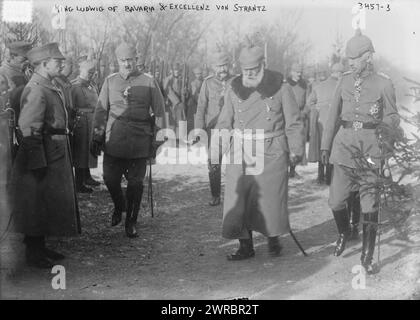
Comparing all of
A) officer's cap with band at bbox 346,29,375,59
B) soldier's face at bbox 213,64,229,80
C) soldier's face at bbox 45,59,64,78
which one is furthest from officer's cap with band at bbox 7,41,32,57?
officer's cap with band at bbox 346,29,375,59

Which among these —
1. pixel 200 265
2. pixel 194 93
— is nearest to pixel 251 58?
pixel 200 265

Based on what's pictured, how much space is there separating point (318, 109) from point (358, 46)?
4.94m

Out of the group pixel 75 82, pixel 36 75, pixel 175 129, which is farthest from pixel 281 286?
pixel 175 129

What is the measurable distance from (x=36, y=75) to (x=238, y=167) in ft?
6.61

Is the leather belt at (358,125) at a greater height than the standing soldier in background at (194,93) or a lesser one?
greater

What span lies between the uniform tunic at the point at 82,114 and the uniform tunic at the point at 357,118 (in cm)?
410

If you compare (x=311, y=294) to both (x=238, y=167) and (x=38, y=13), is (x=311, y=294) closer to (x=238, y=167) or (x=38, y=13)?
(x=238, y=167)

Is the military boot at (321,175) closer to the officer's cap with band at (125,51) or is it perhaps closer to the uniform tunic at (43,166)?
the officer's cap with band at (125,51)

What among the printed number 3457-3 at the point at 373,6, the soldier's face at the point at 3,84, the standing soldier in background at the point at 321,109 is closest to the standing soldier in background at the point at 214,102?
the standing soldier in background at the point at 321,109

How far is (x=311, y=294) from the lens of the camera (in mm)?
4668

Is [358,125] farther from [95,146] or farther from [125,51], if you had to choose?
[95,146]

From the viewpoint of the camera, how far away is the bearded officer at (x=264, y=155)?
5.70 meters
